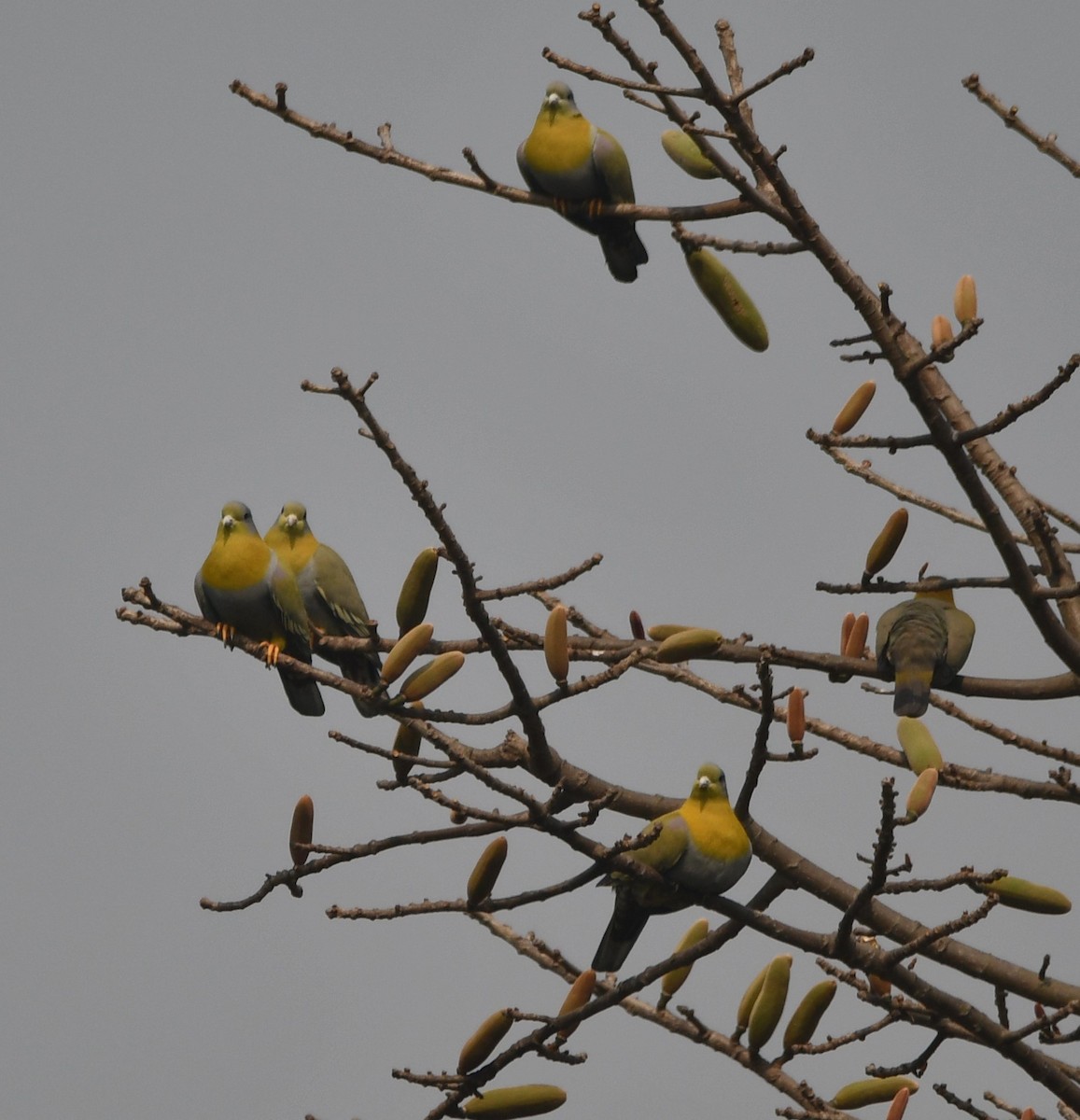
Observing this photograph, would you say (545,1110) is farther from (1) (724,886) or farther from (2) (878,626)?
(2) (878,626)

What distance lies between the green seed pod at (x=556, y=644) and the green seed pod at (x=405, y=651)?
319mm

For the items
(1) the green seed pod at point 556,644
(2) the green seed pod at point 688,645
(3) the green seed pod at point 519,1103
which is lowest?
(3) the green seed pod at point 519,1103

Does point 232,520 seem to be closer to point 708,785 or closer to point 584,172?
point 584,172

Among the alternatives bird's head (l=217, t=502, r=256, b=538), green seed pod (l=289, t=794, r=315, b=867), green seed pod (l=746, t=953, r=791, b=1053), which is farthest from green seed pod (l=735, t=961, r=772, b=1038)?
bird's head (l=217, t=502, r=256, b=538)

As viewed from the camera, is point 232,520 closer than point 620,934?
No

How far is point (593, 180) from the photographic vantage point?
19.9 ft

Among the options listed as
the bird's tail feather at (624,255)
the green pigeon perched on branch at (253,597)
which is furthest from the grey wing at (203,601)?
the bird's tail feather at (624,255)

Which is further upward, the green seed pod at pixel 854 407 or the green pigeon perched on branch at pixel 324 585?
the green seed pod at pixel 854 407

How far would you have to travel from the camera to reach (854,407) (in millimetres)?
4828

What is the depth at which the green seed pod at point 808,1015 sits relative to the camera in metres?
4.57

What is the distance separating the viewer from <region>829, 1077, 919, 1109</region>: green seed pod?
14.7ft

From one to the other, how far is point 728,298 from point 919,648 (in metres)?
1.32

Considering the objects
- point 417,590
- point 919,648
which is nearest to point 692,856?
point 417,590

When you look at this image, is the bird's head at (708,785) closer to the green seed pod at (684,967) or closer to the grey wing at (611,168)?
the green seed pod at (684,967)
